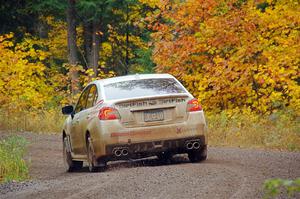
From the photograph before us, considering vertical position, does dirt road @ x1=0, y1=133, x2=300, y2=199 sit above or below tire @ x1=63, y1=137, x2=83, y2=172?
above

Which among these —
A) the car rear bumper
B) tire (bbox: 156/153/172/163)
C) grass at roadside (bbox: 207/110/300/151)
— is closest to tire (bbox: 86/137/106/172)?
the car rear bumper

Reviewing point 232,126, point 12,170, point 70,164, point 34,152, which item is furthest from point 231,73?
point 12,170

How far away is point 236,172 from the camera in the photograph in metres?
11.6

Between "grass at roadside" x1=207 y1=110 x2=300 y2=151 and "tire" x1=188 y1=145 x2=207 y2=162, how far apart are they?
3755 millimetres

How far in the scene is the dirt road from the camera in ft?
31.9

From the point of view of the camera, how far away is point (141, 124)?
42.6 feet

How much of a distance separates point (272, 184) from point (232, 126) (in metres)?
15.0

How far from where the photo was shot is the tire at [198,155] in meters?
13.6

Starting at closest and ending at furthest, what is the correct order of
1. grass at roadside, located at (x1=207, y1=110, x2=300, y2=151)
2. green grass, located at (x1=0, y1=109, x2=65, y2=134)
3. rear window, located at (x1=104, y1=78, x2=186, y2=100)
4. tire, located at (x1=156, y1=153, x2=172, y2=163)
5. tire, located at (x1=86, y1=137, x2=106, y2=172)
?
tire, located at (x1=86, y1=137, x2=106, y2=172), rear window, located at (x1=104, y1=78, x2=186, y2=100), tire, located at (x1=156, y1=153, x2=172, y2=163), grass at roadside, located at (x1=207, y1=110, x2=300, y2=151), green grass, located at (x1=0, y1=109, x2=65, y2=134)

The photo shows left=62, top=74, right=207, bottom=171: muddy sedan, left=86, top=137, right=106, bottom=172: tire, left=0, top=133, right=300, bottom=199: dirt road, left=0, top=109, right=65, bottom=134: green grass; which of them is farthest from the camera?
left=0, top=109, right=65, bottom=134: green grass

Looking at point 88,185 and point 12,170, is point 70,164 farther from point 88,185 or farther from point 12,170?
point 88,185

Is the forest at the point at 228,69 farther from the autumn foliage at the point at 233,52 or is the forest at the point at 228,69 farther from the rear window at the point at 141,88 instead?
the rear window at the point at 141,88

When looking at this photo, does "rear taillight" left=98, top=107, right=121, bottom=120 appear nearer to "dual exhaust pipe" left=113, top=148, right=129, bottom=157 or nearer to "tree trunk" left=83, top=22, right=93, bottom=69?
"dual exhaust pipe" left=113, top=148, right=129, bottom=157

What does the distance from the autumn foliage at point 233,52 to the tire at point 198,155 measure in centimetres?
736
